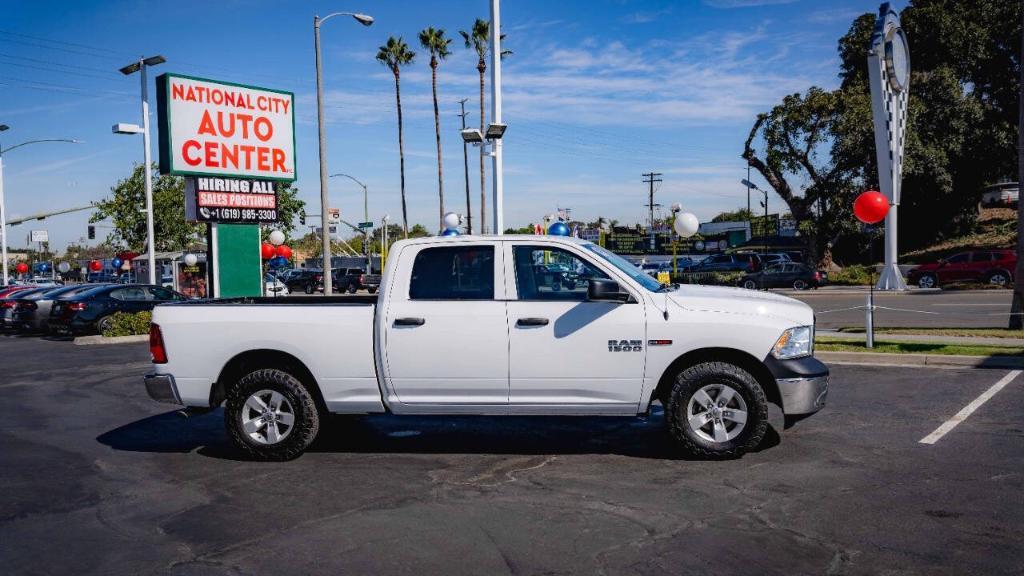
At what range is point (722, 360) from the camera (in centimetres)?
691

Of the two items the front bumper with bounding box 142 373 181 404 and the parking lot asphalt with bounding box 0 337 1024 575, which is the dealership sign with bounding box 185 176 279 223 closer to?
the parking lot asphalt with bounding box 0 337 1024 575

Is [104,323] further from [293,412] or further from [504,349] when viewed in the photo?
[504,349]

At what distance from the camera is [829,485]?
607cm

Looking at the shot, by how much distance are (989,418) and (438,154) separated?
2116 inches

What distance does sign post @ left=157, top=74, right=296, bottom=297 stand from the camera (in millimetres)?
19875

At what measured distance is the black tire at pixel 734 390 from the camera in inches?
264

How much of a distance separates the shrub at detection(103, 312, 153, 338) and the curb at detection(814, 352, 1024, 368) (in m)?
16.1

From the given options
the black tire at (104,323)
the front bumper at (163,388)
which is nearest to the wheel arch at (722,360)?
the front bumper at (163,388)

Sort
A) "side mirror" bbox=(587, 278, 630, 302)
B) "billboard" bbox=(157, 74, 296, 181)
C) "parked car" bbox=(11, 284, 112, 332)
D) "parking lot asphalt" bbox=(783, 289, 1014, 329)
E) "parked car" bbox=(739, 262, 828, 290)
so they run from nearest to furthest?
"side mirror" bbox=(587, 278, 630, 302) < "parking lot asphalt" bbox=(783, 289, 1014, 329) < "billboard" bbox=(157, 74, 296, 181) < "parked car" bbox=(11, 284, 112, 332) < "parked car" bbox=(739, 262, 828, 290)

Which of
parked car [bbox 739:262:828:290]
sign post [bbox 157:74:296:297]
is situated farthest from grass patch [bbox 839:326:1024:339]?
parked car [bbox 739:262:828:290]

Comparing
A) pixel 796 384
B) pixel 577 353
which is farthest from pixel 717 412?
pixel 577 353

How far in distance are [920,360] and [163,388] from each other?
10.6 meters

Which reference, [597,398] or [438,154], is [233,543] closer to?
[597,398]

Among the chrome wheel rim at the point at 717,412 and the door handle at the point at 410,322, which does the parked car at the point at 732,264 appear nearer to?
the chrome wheel rim at the point at 717,412
